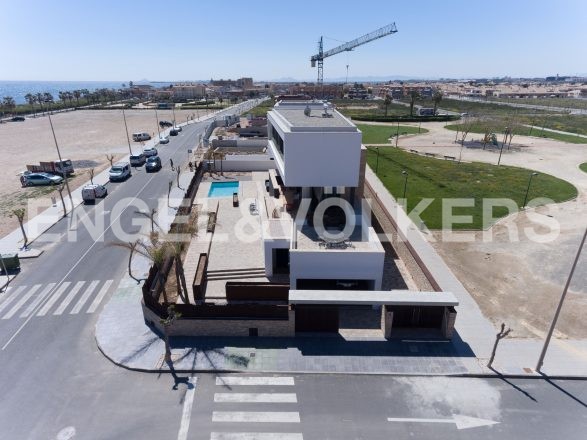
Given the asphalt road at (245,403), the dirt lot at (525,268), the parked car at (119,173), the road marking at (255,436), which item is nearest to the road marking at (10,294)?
the asphalt road at (245,403)

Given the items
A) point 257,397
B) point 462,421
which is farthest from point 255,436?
point 462,421

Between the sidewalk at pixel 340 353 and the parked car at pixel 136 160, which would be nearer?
the sidewalk at pixel 340 353

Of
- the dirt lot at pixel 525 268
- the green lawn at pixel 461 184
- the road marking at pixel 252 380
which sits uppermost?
the green lawn at pixel 461 184

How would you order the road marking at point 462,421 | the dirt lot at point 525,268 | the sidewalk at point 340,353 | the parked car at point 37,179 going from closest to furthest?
the road marking at point 462,421, the sidewalk at point 340,353, the dirt lot at point 525,268, the parked car at point 37,179

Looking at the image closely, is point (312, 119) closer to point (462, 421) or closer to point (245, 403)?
point (245, 403)

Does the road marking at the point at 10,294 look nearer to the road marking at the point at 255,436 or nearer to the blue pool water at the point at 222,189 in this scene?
the road marking at the point at 255,436

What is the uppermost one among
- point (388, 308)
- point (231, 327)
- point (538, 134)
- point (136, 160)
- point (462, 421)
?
point (136, 160)

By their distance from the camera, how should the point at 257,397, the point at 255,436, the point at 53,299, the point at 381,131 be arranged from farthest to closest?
the point at 381,131, the point at 53,299, the point at 257,397, the point at 255,436
